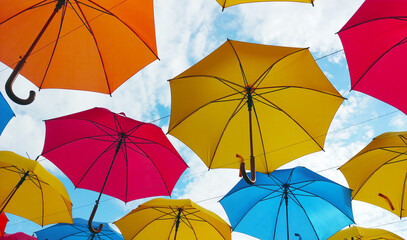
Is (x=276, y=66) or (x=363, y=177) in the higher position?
(x=276, y=66)

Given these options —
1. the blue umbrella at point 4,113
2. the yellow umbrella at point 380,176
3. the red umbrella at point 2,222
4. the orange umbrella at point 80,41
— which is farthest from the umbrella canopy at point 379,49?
the red umbrella at point 2,222

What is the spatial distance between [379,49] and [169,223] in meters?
5.61

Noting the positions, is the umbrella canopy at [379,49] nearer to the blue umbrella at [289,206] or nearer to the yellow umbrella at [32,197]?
the blue umbrella at [289,206]

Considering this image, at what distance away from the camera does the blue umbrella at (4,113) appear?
197 inches

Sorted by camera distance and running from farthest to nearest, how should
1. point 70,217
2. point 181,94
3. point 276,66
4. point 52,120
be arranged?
point 70,217, point 52,120, point 181,94, point 276,66

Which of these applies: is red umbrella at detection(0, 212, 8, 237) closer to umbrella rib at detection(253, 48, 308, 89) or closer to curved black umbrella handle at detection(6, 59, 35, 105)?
curved black umbrella handle at detection(6, 59, 35, 105)

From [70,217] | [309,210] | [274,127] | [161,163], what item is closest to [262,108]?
[274,127]

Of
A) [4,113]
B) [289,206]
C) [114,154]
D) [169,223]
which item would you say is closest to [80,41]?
[4,113]

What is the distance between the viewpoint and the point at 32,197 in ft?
23.0

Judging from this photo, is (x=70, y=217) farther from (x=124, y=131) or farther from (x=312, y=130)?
(x=312, y=130)

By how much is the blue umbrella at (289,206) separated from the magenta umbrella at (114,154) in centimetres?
164

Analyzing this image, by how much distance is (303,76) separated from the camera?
4.99 metres

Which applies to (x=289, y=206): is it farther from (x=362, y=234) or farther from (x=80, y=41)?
(x=80, y=41)

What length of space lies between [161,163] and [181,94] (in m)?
1.71
